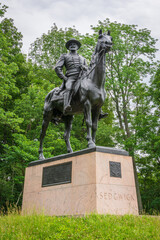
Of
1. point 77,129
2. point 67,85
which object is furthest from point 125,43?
point 67,85

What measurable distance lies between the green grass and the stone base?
2.03 feet

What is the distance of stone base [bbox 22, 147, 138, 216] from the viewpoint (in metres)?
6.73

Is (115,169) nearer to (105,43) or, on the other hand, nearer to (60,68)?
(105,43)

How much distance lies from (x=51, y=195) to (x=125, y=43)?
20200 millimetres

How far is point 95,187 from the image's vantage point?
6727 millimetres

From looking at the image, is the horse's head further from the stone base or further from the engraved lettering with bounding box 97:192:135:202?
the engraved lettering with bounding box 97:192:135:202

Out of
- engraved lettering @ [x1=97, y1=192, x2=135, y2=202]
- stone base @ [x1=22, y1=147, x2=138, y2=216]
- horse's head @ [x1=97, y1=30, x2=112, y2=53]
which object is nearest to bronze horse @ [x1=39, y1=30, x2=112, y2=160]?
horse's head @ [x1=97, y1=30, x2=112, y2=53]

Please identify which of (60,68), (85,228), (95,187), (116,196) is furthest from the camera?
(60,68)

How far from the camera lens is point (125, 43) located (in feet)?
82.6

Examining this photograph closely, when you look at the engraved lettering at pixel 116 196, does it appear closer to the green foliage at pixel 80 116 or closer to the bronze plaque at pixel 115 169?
the bronze plaque at pixel 115 169

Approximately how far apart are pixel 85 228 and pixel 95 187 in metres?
1.39

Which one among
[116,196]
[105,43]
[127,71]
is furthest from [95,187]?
[127,71]

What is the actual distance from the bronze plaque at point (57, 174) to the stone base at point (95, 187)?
0.27ft

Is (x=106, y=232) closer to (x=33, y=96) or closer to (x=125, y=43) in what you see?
(x=33, y=96)
